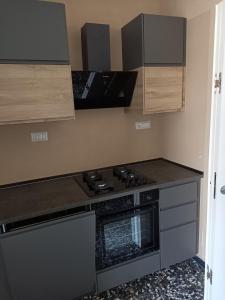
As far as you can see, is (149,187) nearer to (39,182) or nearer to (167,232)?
(167,232)

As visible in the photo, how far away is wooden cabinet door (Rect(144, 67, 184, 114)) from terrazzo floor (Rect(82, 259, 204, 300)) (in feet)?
5.06

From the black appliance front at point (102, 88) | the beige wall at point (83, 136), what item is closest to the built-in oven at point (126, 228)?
the beige wall at point (83, 136)

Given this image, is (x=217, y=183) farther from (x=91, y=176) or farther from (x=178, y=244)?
(x=91, y=176)

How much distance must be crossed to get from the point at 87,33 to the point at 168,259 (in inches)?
84.1

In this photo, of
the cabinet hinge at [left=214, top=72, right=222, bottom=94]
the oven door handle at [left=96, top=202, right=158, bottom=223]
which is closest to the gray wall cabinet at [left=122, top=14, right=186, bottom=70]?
the cabinet hinge at [left=214, top=72, right=222, bottom=94]

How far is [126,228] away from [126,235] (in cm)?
7

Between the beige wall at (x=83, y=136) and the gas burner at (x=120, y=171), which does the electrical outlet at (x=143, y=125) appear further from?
the gas burner at (x=120, y=171)

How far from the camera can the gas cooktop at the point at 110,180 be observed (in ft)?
5.92

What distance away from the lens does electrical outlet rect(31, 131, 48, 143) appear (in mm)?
2020

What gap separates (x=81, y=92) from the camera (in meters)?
1.90

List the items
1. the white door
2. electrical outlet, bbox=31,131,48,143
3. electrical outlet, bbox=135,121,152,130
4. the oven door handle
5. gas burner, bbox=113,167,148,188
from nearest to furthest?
the white door, the oven door handle, gas burner, bbox=113,167,148,188, electrical outlet, bbox=31,131,48,143, electrical outlet, bbox=135,121,152,130

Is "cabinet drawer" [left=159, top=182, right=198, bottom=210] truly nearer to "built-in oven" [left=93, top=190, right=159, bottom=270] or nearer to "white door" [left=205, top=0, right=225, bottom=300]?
"built-in oven" [left=93, top=190, right=159, bottom=270]

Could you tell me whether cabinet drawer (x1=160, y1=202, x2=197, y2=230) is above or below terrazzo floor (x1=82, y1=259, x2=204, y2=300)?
above

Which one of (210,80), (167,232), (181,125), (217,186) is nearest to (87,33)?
(210,80)
